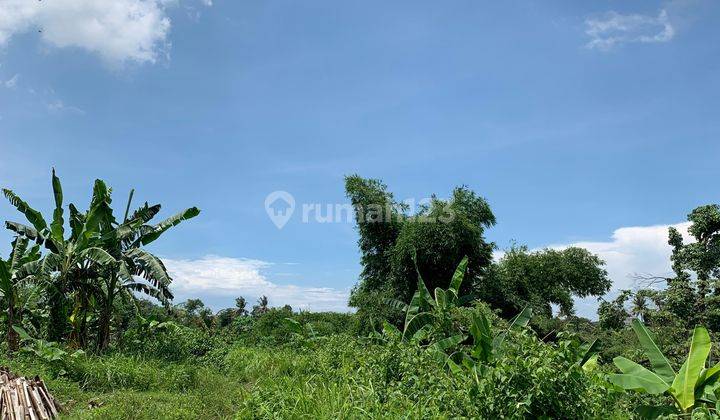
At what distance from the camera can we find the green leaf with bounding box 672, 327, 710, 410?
5.29m

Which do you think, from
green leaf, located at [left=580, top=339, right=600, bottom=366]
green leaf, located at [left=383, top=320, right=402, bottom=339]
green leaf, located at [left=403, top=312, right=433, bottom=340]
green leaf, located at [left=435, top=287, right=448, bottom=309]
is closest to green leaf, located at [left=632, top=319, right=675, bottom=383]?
green leaf, located at [left=580, top=339, right=600, bottom=366]

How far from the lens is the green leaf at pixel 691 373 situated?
5.29 meters

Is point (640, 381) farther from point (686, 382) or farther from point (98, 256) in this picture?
point (98, 256)

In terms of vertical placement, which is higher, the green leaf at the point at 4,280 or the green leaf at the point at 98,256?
the green leaf at the point at 98,256

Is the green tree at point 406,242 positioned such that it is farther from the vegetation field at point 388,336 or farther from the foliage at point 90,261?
the foliage at point 90,261

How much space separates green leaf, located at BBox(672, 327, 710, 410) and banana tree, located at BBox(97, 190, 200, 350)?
34.5 feet

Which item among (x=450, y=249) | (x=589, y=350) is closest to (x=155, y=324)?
(x=450, y=249)

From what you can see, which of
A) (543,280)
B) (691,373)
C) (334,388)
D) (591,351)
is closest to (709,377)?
(691,373)

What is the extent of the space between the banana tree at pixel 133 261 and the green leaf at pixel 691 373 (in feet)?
34.5

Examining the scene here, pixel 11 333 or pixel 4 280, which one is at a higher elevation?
pixel 4 280

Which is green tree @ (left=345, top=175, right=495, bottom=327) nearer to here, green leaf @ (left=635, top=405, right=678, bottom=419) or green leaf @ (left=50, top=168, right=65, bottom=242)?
green leaf @ (left=50, top=168, right=65, bottom=242)

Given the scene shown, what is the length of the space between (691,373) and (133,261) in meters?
11.6

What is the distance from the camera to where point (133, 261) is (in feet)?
42.3

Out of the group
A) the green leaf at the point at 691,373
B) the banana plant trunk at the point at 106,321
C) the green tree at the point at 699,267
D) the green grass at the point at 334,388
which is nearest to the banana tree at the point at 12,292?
the banana plant trunk at the point at 106,321
